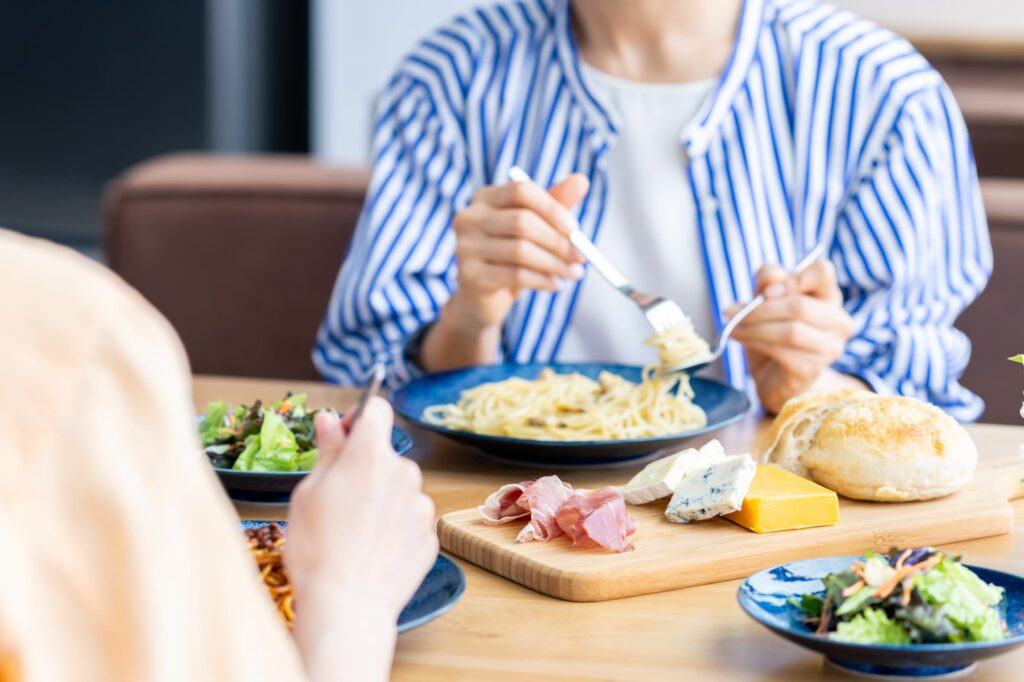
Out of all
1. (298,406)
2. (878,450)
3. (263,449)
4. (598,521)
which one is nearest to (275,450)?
(263,449)

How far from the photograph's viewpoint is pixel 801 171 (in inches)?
79.0

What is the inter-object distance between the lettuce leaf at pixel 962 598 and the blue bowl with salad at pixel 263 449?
0.58 meters

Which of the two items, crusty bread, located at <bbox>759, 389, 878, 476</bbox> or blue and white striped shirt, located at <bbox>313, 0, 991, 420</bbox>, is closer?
crusty bread, located at <bbox>759, 389, 878, 476</bbox>

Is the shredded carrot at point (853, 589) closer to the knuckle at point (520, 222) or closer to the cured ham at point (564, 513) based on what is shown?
the cured ham at point (564, 513)

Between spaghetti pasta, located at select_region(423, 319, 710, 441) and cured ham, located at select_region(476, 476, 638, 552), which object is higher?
cured ham, located at select_region(476, 476, 638, 552)

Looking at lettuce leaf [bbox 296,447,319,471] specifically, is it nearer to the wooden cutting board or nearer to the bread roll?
the wooden cutting board

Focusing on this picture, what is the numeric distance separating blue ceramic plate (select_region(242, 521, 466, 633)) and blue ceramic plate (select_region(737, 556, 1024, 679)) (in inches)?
7.8

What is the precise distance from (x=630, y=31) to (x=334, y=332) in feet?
2.16

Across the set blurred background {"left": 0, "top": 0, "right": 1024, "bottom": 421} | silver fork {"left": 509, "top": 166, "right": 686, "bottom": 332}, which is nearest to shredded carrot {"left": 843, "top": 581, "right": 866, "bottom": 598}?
silver fork {"left": 509, "top": 166, "right": 686, "bottom": 332}

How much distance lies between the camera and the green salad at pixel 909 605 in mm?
853

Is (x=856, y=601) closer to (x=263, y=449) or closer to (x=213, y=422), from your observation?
(x=263, y=449)

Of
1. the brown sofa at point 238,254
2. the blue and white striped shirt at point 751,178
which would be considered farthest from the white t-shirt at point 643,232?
the brown sofa at point 238,254

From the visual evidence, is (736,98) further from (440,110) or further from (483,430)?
(483,430)

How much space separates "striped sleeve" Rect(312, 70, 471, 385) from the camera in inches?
77.4
